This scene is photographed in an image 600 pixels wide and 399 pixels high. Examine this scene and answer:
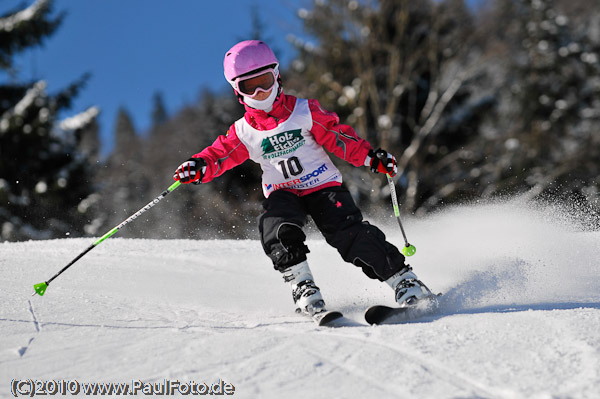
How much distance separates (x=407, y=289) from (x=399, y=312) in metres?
0.30

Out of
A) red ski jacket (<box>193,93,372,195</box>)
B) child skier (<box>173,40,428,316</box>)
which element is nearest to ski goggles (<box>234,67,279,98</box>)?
child skier (<box>173,40,428,316</box>)

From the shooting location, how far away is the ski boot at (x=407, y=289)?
10.3 feet

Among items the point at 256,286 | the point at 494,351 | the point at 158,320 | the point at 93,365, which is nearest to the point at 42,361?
the point at 93,365

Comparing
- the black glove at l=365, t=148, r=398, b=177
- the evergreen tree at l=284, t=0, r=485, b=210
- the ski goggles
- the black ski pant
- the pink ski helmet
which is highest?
the evergreen tree at l=284, t=0, r=485, b=210

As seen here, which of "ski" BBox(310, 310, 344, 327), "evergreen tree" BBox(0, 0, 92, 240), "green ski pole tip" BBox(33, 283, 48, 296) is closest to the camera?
"ski" BBox(310, 310, 344, 327)

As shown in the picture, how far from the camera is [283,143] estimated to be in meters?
3.50

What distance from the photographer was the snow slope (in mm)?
1848

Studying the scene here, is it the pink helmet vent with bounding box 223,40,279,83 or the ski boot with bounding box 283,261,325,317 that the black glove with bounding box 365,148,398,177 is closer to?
the ski boot with bounding box 283,261,325,317

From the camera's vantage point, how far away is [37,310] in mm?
2797

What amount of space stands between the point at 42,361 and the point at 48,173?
17.0 meters

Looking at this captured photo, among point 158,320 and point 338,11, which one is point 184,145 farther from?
point 158,320

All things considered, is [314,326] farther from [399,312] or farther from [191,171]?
[191,171]

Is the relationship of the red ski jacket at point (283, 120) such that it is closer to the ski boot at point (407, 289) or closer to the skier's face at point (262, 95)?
the skier's face at point (262, 95)

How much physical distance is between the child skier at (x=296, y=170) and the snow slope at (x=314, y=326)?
0.34 meters
